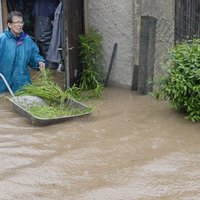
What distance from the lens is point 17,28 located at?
25.4 ft

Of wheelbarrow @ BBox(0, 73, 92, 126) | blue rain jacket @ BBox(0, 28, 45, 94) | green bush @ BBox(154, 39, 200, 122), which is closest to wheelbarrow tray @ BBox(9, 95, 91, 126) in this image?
wheelbarrow @ BBox(0, 73, 92, 126)

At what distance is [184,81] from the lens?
6.48 m

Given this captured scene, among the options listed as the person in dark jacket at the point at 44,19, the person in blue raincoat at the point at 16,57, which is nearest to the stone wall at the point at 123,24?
the person in blue raincoat at the point at 16,57

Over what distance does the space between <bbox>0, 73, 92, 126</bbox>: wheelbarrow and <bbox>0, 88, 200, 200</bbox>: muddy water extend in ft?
0.23

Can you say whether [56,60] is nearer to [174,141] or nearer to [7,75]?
[7,75]

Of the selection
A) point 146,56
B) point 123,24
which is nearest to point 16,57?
point 123,24

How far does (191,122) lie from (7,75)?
301cm

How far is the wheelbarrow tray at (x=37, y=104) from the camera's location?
6535 millimetres

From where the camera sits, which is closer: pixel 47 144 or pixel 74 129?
pixel 47 144

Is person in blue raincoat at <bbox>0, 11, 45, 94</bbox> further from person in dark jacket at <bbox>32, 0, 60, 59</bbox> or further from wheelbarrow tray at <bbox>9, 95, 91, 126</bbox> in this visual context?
person in dark jacket at <bbox>32, 0, 60, 59</bbox>

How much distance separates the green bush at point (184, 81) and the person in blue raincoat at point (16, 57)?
2.00m

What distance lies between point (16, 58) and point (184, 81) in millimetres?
2778

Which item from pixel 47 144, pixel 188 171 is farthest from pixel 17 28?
pixel 188 171

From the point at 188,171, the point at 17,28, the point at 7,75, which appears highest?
the point at 17,28
